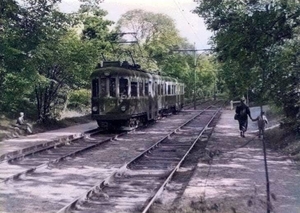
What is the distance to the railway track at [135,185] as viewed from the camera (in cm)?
916

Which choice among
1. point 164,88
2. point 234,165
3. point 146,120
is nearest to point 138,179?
point 234,165

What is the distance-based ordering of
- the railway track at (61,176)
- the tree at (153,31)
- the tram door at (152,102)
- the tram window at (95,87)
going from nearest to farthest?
the railway track at (61,176)
the tram window at (95,87)
the tram door at (152,102)
the tree at (153,31)

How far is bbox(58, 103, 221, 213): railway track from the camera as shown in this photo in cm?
916

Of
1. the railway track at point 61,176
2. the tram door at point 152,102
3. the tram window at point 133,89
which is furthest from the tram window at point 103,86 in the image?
the railway track at point 61,176

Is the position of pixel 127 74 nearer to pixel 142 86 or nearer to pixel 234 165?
pixel 142 86

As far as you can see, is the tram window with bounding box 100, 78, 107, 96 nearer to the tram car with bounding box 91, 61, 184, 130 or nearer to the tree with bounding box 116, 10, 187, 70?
the tram car with bounding box 91, 61, 184, 130

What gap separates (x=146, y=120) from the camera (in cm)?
2753

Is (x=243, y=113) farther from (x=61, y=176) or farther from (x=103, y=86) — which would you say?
(x=61, y=176)

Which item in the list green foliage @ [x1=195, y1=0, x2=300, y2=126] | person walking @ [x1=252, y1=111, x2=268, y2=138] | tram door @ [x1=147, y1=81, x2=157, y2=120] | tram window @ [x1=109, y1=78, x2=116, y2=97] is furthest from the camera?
tram door @ [x1=147, y1=81, x2=157, y2=120]

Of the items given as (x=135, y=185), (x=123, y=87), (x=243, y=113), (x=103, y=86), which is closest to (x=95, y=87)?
(x=103, y=86)

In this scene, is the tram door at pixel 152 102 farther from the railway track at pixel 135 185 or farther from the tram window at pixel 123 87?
the railway track at pixel 135 185

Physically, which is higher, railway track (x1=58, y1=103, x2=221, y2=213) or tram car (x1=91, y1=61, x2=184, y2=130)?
tram car (x1=91, y1=61, x2=184, y2=130)

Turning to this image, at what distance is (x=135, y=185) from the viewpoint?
1122cm

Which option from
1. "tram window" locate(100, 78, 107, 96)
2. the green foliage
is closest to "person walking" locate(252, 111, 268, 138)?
the green foliage
